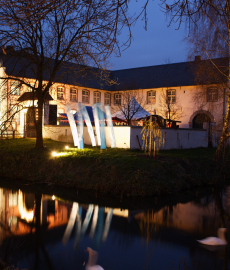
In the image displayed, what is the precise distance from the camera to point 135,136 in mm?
16984

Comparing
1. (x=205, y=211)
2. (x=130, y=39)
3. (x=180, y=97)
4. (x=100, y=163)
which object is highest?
(x=180, y=97)

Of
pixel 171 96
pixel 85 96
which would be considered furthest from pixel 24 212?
pixel 85 96

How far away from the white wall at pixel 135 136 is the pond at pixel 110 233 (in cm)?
717

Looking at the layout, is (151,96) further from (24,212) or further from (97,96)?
(24,212)

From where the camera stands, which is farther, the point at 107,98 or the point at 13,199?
the point at 107,98

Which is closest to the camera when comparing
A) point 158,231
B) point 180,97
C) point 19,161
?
point 158,231

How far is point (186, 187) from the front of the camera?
38.5 ft

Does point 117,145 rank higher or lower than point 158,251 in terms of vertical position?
higher

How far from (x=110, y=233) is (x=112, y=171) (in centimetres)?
462

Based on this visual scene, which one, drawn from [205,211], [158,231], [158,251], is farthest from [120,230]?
[205,211]

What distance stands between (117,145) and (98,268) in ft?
42.0

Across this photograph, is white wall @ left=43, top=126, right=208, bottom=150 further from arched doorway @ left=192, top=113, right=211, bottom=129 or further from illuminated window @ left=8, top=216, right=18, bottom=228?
illuminated window @ left=8, top=216, right=18, bottom=228

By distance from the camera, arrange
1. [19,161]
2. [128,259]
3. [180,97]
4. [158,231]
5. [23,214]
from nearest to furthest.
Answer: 1. [128,259]
2. [158,231]
3. [23,214]
4. [19,161]
5. [180,97]

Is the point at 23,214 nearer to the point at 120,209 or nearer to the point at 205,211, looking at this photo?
the point at 120,209
